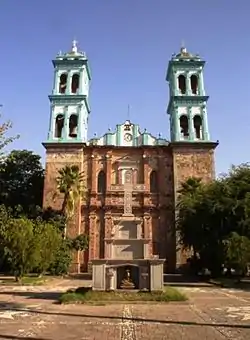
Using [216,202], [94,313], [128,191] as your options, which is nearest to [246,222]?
[216,202]

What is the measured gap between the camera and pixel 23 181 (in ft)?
148

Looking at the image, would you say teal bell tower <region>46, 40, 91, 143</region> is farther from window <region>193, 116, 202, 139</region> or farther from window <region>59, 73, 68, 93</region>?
window <region>193, 116, 202, 139</region>

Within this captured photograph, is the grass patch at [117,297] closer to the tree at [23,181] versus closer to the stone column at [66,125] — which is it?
the tree at [23,181]

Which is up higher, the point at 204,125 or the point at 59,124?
the point at 59,124

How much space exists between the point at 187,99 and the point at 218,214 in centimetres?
2084

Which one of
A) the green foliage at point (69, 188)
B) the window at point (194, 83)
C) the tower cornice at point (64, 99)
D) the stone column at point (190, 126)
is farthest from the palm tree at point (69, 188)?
the window at point (194, 83)

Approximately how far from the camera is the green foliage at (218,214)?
2634 centimetres

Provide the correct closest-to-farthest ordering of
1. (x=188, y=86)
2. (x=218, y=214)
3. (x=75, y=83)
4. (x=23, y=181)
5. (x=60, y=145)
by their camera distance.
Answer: (x=218, y=214), (x=60, y=145), (x=23, y=181), (x=188, y=86), (x=75, y=83)

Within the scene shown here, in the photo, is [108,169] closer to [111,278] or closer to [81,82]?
[81,82]

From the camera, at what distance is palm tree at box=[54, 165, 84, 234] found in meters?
37.1

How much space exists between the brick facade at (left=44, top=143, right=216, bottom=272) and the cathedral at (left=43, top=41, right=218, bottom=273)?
103mm

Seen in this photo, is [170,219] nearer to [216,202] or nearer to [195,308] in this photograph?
[216,202]

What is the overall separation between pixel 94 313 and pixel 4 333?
3588 mm

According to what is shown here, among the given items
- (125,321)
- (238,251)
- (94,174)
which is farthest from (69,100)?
(125,321)
